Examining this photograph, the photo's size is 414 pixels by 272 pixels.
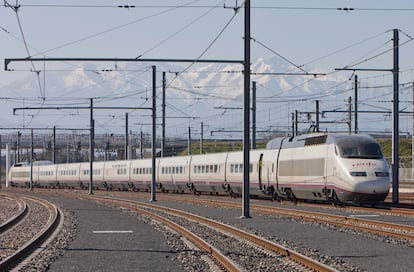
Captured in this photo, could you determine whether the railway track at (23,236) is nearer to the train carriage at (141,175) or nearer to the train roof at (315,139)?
the train roof at (315,139)

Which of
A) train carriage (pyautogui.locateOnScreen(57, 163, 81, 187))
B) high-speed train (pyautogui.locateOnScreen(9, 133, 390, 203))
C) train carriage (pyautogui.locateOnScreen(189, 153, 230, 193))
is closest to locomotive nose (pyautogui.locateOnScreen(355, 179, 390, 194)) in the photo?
high-speed train (pyautogui.locateOnScreen(9, 133, 390, 203))

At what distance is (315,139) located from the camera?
119 feet

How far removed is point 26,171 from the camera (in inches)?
3986

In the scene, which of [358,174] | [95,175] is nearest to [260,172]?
[358,174]

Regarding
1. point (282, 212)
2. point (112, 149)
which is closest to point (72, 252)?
point (282, 212)

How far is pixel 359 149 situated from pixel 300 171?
4429 millimetres

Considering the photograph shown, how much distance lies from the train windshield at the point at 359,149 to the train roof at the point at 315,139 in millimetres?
226

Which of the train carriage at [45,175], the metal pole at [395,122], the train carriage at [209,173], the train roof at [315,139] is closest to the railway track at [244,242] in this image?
the train roof at [315,139]

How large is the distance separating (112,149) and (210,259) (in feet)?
348

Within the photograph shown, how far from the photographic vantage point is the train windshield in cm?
3322

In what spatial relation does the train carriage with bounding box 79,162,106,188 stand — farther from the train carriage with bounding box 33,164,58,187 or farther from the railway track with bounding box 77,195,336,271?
the railway track with bounding box 77,195,336,271

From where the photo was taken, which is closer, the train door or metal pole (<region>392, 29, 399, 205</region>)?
metal pole (<region>392, 29, 399, 205</region>)

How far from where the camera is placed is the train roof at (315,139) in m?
34.1

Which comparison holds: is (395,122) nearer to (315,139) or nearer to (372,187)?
(315,139)
